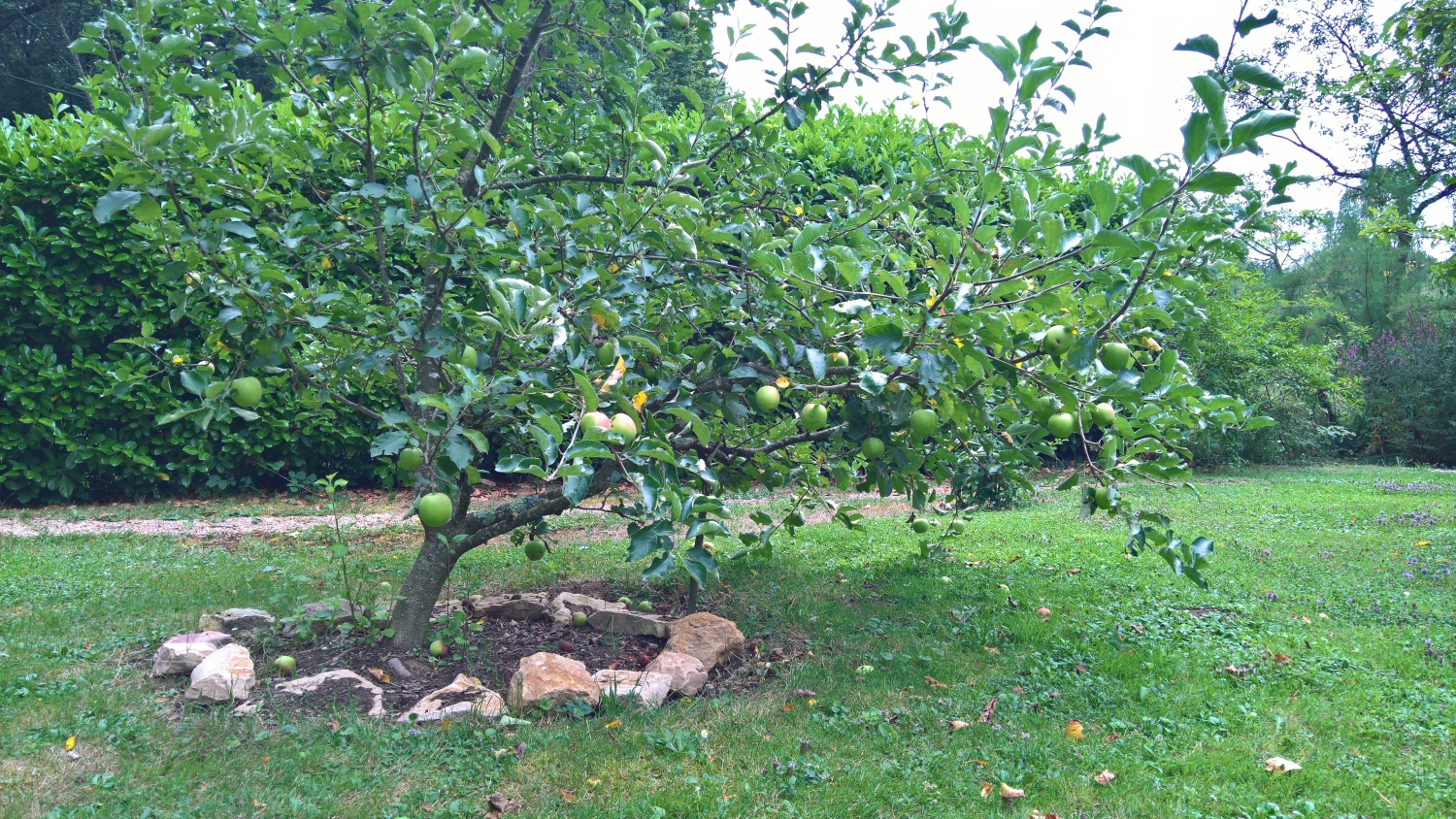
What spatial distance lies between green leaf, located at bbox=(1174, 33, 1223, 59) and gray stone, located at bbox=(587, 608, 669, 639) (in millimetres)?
2961

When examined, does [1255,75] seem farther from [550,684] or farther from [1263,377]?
[1263,377]

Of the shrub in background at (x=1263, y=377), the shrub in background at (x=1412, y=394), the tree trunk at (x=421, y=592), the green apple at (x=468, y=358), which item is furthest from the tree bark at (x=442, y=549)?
the shrub in background at (x=1412, y=394)

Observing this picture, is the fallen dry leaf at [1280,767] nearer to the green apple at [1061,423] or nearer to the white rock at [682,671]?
the green apple at [1061,423]

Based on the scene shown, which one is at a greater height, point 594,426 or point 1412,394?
point 594,426

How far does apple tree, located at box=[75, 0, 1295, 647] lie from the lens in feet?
7.03

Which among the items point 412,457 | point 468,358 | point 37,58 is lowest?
point 412,457

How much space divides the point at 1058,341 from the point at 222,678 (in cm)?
294

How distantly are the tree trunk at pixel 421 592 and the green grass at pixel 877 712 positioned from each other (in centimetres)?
54

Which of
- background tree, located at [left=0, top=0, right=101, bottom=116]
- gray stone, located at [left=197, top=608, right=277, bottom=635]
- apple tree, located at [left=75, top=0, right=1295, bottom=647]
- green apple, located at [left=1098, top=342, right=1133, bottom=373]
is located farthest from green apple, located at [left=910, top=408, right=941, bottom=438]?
background tree, located at [left=0, top=0, right=101, bottom=116]

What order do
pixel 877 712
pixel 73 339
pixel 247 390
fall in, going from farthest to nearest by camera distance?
pixel 73 339 → pixel 877 712 → pixel 247 390

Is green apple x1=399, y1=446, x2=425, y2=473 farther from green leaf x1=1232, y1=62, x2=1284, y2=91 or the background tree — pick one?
the background tree

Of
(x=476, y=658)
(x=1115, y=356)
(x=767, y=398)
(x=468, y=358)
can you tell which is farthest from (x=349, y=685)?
(x=1115, y=356)

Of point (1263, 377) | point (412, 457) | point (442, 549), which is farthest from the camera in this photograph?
point (1263, 377)

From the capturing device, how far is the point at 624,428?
2.04 metres
